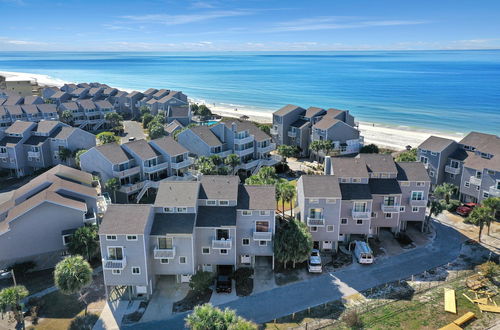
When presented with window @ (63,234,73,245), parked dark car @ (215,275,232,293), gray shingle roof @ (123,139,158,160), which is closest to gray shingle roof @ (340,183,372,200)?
parked dark car @ (215,275,232,293)

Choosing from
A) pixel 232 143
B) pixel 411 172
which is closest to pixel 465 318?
pixel 411 172

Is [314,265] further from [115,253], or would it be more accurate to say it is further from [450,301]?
[115,253]

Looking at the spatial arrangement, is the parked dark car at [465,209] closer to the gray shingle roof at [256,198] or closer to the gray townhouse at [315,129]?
the gray townhouse at [315,129]

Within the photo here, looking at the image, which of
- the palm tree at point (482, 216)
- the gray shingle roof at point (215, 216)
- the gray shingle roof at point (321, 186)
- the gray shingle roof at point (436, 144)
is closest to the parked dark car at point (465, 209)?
the palm tree at point (482, 216)

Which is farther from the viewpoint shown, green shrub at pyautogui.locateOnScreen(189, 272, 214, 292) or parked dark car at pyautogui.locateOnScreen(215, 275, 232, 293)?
parked dark car at pyautogui.locateOnScreen(215, 275, 232, 293)

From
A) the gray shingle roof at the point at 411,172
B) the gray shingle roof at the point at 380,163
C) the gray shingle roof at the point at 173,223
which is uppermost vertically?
the gray shingle roof at the point at 380,163

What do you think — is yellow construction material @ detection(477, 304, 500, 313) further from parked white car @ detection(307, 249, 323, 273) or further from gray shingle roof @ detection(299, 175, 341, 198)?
gray shingle roof @ detection(299, 175, 341, 198)
